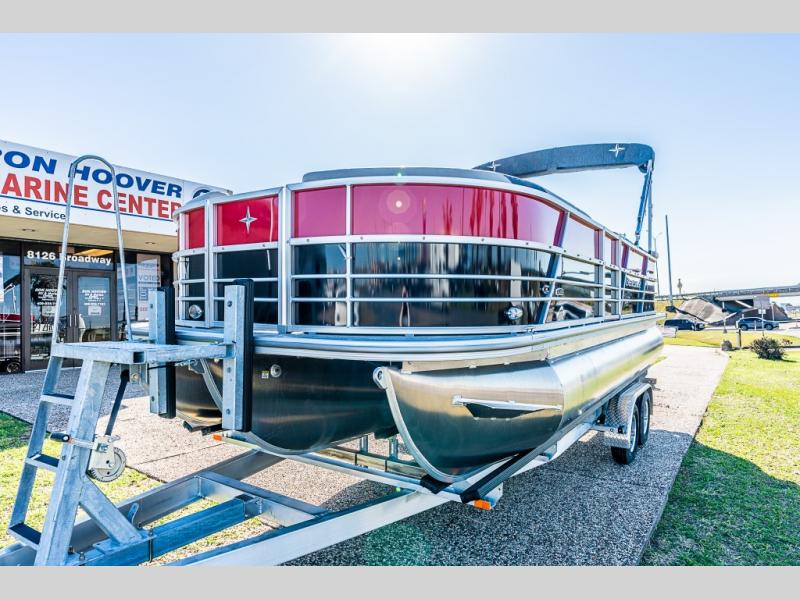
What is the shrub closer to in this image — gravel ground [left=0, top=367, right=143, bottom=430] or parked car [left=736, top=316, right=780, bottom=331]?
gravel ground [left=0, top=367, right=143, bottom=430]

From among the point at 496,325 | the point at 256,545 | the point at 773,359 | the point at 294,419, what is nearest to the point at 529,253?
the point at 496,325

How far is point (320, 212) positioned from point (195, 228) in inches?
43.0

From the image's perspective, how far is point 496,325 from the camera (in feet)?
9.12

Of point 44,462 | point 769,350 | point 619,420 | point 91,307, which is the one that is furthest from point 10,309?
point 769,350

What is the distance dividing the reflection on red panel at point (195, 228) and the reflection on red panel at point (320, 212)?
0.80 metres

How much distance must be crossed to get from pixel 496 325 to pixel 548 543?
4.98 ft

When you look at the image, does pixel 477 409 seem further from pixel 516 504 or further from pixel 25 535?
pixel 25 535

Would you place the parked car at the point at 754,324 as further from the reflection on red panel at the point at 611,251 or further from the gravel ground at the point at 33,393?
the gravel ground at the point at 33,393

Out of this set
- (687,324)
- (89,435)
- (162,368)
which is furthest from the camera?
(687,324)

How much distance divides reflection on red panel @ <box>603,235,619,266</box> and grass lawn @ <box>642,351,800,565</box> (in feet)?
6.65

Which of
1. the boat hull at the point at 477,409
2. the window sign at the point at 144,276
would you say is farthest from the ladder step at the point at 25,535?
the window sign at the point at 144,276

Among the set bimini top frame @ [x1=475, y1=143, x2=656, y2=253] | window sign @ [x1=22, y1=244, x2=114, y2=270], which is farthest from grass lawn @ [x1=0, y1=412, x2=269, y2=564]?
window sign @ [x1=22, y1=244, x2=114, y2=270]

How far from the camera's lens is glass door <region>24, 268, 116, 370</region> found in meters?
9.77

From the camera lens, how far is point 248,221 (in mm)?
2859
